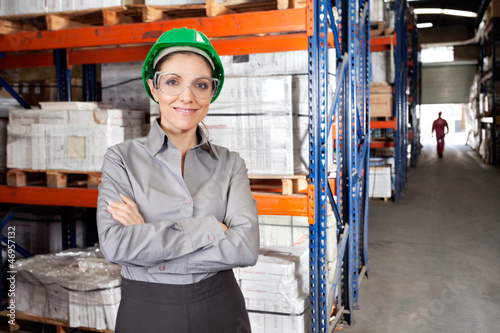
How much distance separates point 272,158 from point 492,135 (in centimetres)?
1467

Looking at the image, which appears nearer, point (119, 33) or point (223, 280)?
point (223, 280)

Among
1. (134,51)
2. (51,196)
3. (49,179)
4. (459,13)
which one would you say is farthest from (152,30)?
(459,13)

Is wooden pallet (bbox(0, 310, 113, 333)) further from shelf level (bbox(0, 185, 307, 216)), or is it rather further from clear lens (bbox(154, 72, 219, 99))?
clear lens (bbox(154, 72, 219, 99))

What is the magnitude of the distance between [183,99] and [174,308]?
86 cm

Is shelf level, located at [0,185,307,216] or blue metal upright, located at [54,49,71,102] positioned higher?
blue metal upright, located at [54,49,71,102]

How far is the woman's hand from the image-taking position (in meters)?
1.97

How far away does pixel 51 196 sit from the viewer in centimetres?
462

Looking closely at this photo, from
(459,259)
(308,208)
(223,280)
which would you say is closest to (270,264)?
(308,208)

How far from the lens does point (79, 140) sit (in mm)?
4320

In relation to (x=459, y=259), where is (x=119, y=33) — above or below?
above

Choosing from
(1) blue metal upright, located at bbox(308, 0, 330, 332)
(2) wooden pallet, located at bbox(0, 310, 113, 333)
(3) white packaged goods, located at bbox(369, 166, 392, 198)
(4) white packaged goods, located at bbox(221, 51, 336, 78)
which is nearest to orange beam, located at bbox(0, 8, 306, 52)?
(1) blue metal upright, located at bbox(308, 0, 330, 332)

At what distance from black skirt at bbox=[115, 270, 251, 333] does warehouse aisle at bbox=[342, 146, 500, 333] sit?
3.05 meters

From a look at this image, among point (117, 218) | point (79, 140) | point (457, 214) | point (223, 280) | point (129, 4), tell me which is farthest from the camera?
point (457, 214)

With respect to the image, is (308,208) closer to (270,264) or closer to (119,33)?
(270,264)
